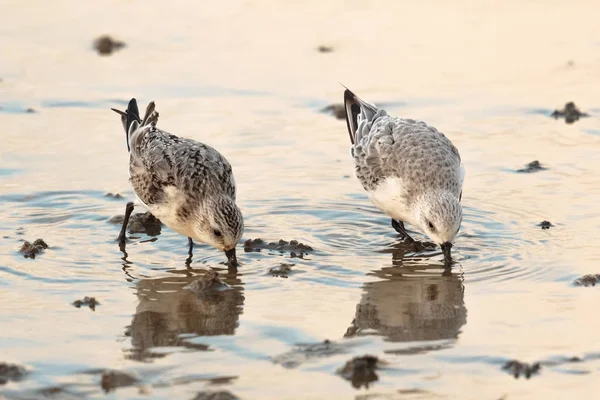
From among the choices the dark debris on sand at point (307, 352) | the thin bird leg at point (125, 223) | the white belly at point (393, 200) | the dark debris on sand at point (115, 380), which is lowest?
the dark debris on sand at point (115, 380)

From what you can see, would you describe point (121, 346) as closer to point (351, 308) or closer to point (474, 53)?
point (351, 308)

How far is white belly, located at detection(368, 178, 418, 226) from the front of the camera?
936cm

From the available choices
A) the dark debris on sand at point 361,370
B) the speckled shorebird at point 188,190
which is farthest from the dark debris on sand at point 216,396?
the speckled shorebird at point 188,190

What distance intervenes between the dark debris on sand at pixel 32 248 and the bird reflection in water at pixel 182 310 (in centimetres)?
102

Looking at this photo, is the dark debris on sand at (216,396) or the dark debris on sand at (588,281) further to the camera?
Answer: the dark debris on sand at (588,281)

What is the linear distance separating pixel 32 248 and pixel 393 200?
2957 mm

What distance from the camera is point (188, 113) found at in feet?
40.7

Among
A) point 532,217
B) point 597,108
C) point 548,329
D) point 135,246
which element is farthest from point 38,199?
point 597,108

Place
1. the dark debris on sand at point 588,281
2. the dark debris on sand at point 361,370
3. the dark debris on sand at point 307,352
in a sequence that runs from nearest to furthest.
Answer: the dark debris on sand at point 361,370, the dark debris on sand at point 307,352, the dark debris on sand at point 588,281

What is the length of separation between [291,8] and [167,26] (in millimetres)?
1748

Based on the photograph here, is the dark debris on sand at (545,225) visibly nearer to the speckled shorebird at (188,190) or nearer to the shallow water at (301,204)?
the shallow water at (301,204)

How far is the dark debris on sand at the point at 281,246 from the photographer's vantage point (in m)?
9.05

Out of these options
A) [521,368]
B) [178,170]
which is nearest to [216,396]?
[521,368]

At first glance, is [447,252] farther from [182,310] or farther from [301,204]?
[182,310]
